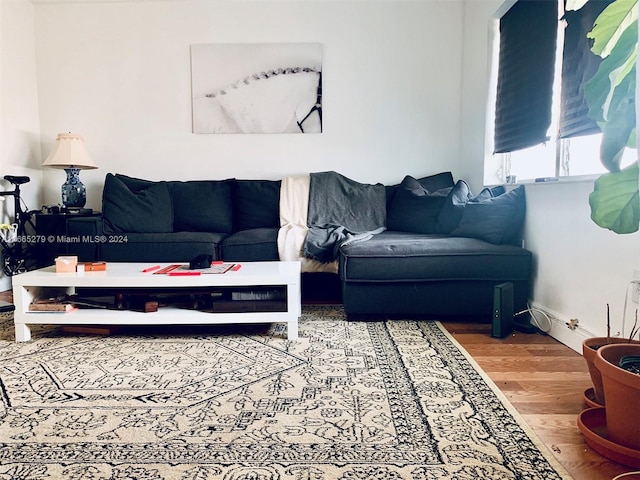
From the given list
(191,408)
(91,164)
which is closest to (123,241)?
(91,164)

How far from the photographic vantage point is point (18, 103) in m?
3.76

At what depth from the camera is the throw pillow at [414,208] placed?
3.31m

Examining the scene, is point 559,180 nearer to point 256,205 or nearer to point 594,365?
point 594,365

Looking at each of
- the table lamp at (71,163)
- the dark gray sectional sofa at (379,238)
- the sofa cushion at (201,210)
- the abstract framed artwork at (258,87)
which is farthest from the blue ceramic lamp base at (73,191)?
the abstract framed artwork at (258,87)

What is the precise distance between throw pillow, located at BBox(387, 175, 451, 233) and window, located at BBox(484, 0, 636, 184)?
0.46 m

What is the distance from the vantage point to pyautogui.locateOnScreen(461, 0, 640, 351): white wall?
1896mm

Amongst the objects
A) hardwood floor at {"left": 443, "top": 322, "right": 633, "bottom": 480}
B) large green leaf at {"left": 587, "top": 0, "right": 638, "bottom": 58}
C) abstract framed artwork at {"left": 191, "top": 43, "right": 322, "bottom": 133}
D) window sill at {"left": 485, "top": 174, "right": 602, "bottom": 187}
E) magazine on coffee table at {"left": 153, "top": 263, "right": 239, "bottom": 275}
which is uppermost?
abstract framed artwork at {"left": 191, "top": 43, "right": 322, "bottom": 133}

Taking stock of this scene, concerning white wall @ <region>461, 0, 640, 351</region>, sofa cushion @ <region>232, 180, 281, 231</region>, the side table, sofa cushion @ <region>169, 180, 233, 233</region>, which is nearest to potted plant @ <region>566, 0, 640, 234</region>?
white wall @ <region>461, 0, 640, 351</region>

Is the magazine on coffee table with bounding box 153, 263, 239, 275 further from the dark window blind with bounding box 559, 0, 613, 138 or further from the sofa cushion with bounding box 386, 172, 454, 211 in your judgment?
the dark window blind with bounding box 559, 0, 613, 138

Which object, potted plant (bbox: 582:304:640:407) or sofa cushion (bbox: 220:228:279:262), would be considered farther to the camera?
sofa cushion (bbox: 220:228:279:262)

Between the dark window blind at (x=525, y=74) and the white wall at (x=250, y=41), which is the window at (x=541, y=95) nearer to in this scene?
the dark window blind at (x=525, y=74)

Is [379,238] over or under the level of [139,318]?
over

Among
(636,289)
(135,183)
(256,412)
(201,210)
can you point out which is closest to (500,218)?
(636,289)

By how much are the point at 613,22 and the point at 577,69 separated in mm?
1046
